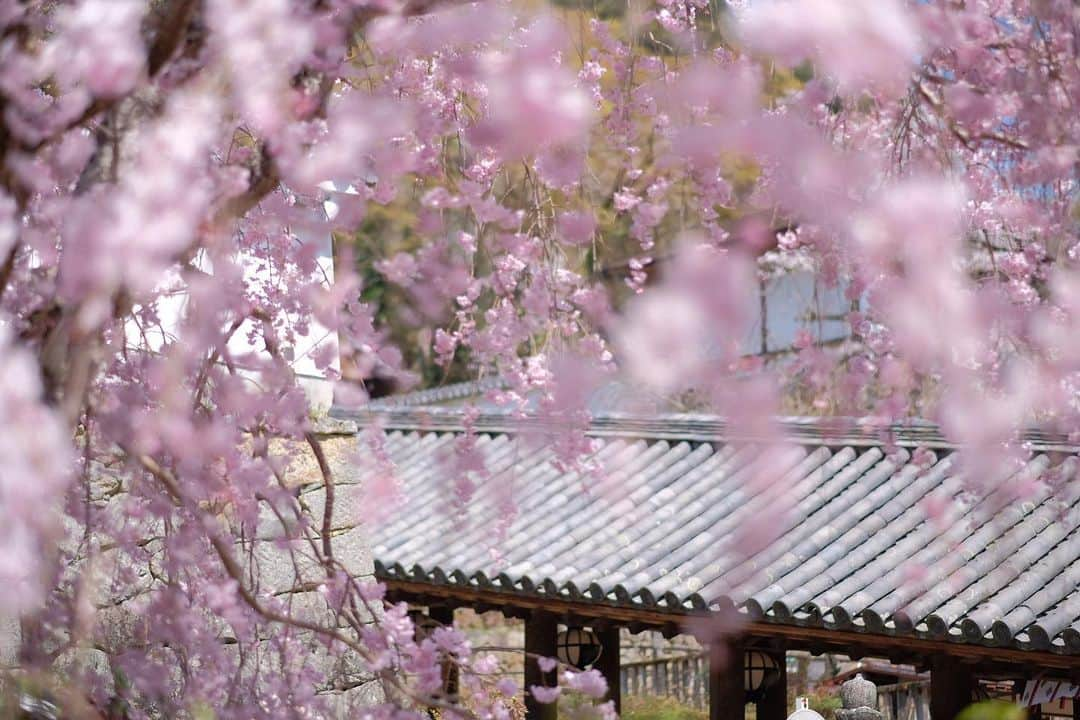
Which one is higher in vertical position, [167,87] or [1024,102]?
[1024,102]

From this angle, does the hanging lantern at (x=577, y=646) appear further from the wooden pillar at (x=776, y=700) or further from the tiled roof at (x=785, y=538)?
the wooden pillar at (x=776, y=700)

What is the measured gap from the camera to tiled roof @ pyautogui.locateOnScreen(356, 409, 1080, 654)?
5.16 m

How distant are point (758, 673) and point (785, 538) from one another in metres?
0.92

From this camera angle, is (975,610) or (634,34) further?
(975,610)

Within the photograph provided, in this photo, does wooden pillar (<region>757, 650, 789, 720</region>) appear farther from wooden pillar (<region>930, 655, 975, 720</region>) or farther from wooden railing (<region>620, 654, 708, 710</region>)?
wooden railing (<region>620, 654, 708, 710</region>)

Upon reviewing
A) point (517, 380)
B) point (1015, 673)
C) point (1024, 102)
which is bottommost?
point (1015, 673)

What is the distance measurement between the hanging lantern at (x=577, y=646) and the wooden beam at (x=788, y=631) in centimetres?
57

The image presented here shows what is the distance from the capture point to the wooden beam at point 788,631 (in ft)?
16.5

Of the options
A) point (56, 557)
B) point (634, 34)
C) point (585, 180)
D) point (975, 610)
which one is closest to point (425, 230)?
point (585, 180)

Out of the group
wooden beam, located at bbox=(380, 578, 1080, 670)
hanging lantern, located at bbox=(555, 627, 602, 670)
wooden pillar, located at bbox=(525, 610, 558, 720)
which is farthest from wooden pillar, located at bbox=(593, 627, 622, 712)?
wooden beam, located at bbox=(380, 578, 1080, 670)

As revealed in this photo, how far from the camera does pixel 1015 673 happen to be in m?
5.39

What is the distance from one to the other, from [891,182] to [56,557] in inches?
90.2

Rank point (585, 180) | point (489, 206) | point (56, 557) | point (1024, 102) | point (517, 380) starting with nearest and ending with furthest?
point (1024, 102) → point (489, 206) → point (56, 557) → point (585, 180) → point (517, 380)

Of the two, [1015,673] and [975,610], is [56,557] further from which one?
[1015,673]
